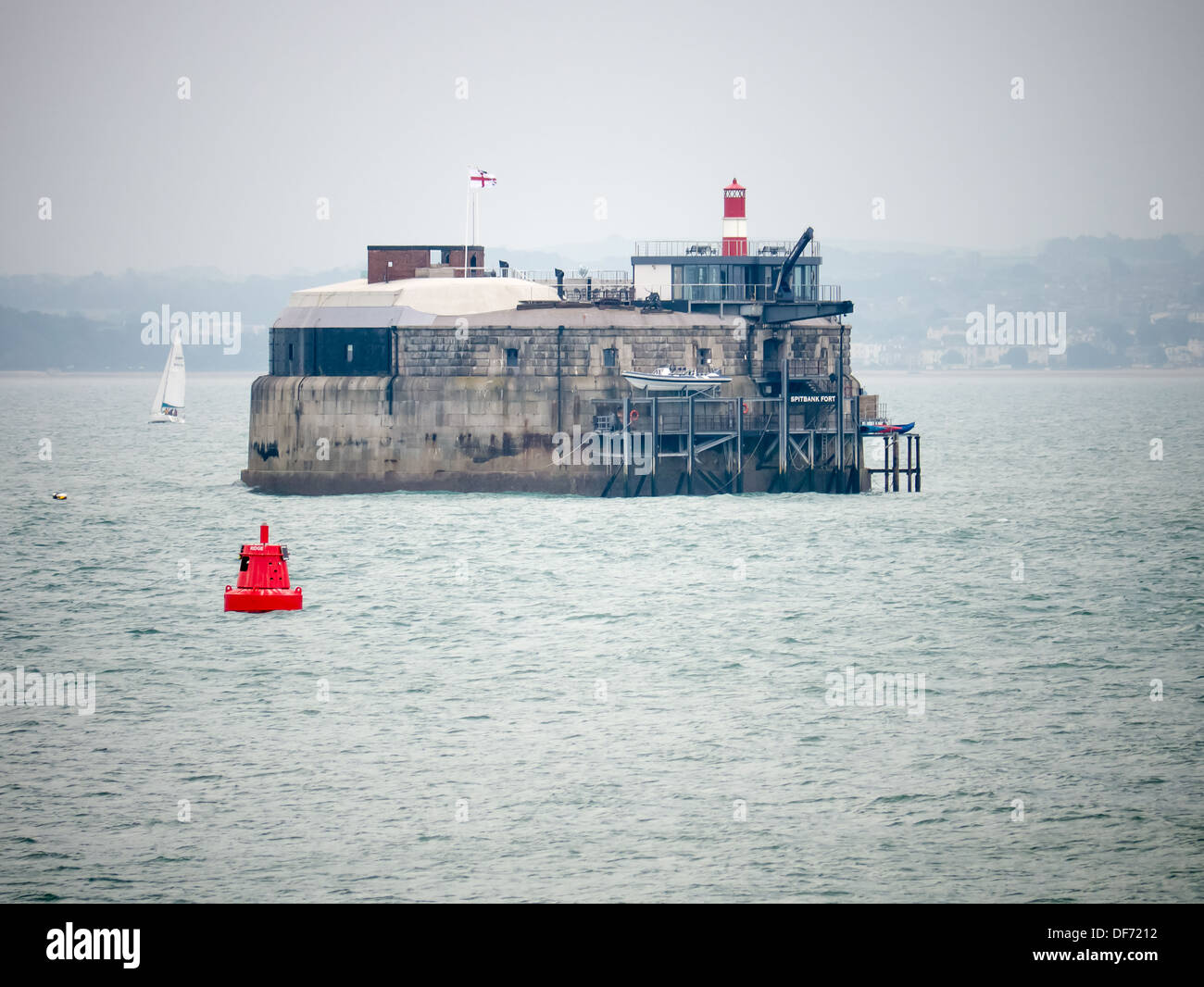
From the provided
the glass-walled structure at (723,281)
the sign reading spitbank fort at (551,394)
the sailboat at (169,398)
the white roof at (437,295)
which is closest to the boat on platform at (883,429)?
the sign reading spitbank fort at (551,394)

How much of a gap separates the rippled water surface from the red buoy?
73cm

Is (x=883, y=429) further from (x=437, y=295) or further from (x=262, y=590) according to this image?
(x=262, y=590)

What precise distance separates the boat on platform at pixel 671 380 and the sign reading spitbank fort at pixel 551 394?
0.06 meters

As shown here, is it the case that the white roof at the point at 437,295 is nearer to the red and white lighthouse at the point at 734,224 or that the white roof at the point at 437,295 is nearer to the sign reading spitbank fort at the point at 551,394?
the sign reading spitbank fort at the point at 551,394

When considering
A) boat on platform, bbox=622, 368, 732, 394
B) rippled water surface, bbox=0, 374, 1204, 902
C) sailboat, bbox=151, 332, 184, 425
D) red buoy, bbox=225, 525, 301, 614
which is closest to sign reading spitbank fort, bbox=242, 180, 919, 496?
boat on platform, bbox=622, 368, 732, 394

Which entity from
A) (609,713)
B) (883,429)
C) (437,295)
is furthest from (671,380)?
(609,713)

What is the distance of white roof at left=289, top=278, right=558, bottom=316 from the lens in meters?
64.6

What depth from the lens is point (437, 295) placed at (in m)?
65.0

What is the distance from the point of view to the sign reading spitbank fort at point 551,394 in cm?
6309

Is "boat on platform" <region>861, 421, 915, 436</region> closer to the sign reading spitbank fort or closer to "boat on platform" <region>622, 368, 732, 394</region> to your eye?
the sign reading spitbank fort

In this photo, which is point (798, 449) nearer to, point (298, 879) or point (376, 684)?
point (376, 684)
